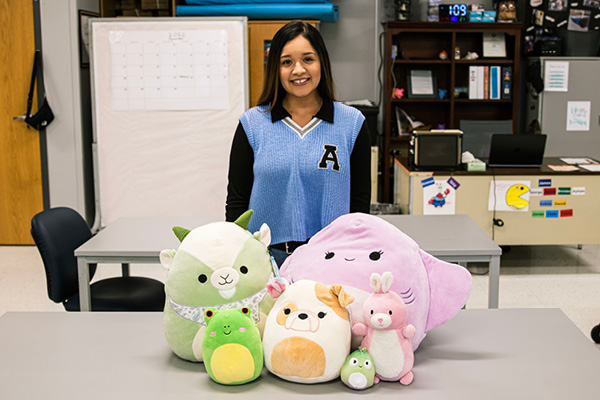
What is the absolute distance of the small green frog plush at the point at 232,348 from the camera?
1.31 m

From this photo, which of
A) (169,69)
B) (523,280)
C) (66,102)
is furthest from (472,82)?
(66,102)

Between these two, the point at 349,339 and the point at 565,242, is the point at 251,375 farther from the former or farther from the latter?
the point at 565,242

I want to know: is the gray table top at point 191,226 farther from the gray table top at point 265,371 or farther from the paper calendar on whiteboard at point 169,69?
the paper calendar on whiteboard at point 169,69

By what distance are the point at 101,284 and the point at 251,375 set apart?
1795 millimetres

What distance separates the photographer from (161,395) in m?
1.31

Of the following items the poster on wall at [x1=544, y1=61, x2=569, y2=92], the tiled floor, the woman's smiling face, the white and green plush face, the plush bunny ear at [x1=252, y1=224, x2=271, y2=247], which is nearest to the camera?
the white and green plush face

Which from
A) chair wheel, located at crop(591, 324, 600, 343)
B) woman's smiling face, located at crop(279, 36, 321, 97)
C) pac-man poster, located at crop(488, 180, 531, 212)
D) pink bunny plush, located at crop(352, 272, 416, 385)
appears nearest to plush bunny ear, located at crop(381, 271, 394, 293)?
pink bunny plush, located at crop(352, 272, 416, 385)

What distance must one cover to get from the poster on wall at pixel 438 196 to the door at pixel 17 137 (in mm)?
3094

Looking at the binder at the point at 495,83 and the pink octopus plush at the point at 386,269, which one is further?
the binder at the point at 495,83

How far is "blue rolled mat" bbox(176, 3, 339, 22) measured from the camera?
5.09 m

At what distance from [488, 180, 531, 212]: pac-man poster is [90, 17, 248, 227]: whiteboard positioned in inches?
79.5

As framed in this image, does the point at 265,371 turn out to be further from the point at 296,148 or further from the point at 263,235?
the point at 296,148

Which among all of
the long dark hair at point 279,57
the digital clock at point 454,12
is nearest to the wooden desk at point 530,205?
the digital clock at point 454,12

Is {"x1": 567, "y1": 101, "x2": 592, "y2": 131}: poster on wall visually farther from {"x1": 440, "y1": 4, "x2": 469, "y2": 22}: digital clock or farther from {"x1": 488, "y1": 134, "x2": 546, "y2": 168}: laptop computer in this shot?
{"x1": 488, "y1": 134, "x2": 546, "y2": 168}: laptop computer
